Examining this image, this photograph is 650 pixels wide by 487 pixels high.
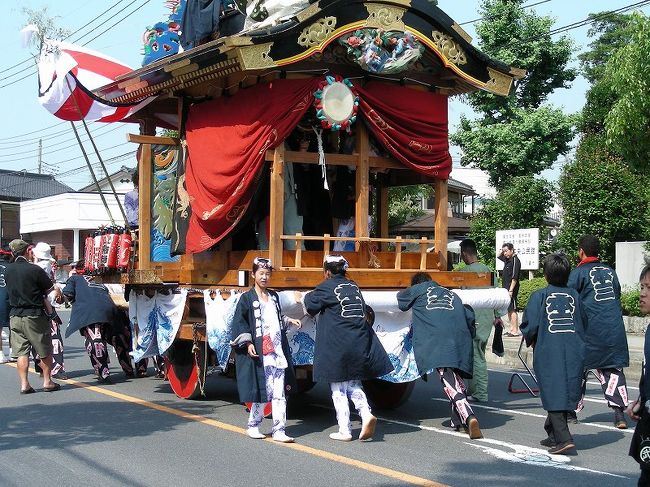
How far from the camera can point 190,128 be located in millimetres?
9977

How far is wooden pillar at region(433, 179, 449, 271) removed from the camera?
32.0 feet

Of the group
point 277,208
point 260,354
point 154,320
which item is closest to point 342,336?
point 260,354

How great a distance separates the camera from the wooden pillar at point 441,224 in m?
9.75

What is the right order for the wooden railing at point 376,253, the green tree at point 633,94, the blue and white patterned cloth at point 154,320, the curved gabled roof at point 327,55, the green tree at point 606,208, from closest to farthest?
the curved gabled roof at point 327,55 < the wooden railing at point 376,253 < the blue and white patterned cloth at point 154,320 < the green tree at point 633,94 < the green tree at point 606,208

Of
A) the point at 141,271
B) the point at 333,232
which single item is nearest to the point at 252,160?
the point at 333,232

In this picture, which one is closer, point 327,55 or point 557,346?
point 557,346

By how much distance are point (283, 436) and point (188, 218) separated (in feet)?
10.9

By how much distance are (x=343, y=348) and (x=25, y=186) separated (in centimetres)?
4723

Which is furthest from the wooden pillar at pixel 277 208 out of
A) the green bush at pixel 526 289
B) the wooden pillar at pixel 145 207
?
the green bush at pixel 526 289

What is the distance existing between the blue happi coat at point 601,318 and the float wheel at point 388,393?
2.03m

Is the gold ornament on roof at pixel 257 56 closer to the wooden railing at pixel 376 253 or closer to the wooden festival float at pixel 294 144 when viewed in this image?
the wooden festival float at pixel 294 144

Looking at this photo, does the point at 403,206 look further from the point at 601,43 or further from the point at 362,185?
the point at 362,185

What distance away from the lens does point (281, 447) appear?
7285 mm

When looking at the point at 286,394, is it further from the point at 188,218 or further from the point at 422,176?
the point at 422,176
